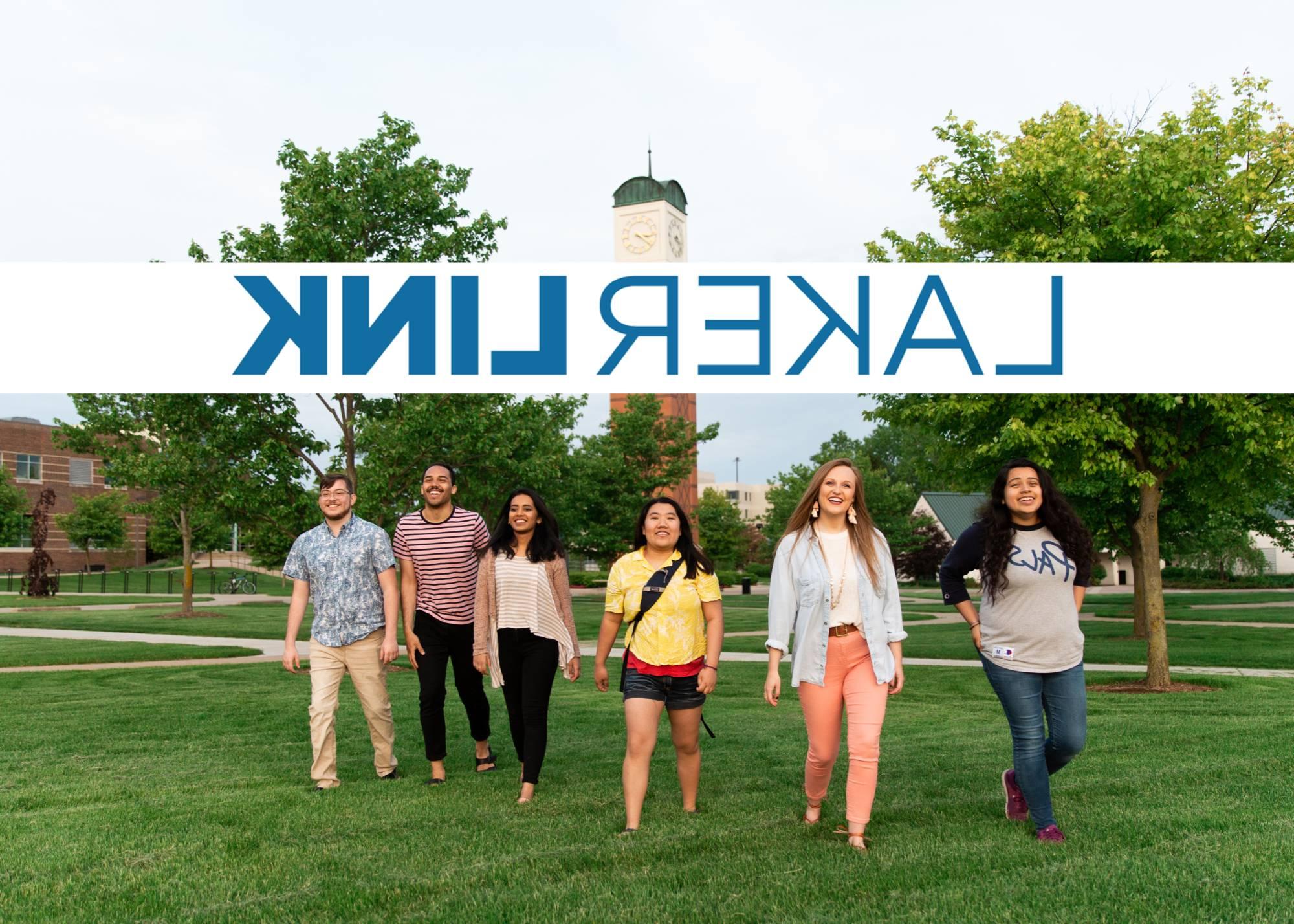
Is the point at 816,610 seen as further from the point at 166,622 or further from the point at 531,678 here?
the point at 166,622

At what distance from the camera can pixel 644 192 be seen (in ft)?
221

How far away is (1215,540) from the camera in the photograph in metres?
36.4

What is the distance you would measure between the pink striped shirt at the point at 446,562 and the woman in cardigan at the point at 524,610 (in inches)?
17.0

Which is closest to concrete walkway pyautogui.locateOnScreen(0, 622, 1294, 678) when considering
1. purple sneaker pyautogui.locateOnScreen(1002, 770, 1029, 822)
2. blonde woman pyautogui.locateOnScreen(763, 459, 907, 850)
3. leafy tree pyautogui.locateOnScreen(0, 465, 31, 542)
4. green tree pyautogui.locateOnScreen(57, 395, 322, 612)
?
green tree pyautogui.locateOnScreen(57, 395, 322, 612)

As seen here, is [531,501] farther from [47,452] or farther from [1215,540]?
[47,452]

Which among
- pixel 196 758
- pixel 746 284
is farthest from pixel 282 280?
pixel 196 758

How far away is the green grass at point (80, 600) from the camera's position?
1340 inches

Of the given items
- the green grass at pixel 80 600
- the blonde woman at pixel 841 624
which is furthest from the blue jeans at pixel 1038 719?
the green grass at pixel 80 600

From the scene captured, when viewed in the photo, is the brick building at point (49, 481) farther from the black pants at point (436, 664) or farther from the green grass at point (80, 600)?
the black pants at point (436, 664)

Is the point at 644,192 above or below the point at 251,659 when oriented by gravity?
above

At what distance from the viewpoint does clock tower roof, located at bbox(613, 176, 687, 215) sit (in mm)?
67062

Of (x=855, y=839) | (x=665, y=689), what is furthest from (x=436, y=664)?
(x=855, y=839)

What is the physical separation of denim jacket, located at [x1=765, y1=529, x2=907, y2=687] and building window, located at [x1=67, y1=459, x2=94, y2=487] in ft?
234

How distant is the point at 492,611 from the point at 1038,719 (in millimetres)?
3211
